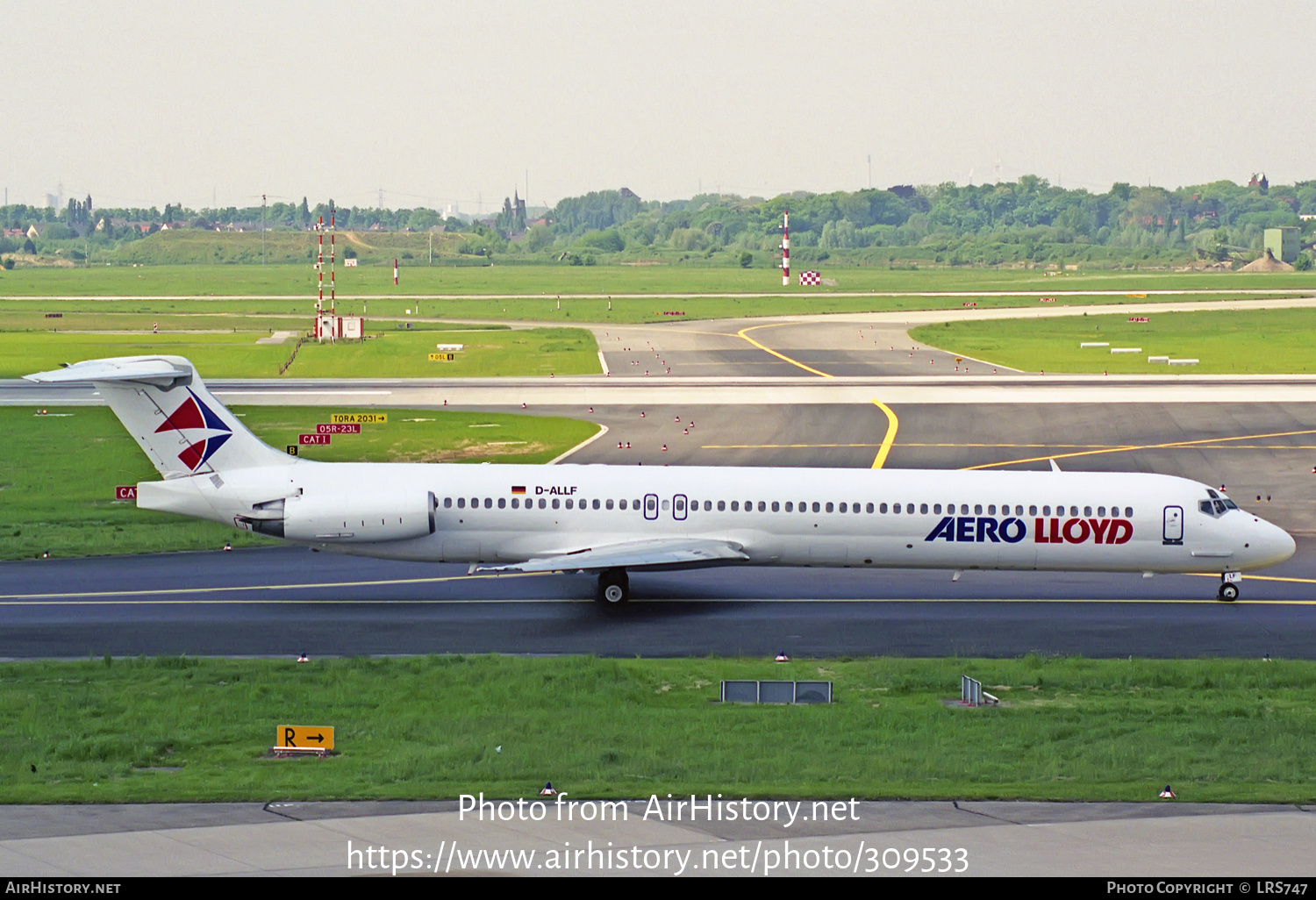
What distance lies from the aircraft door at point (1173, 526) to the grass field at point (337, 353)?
5311 centimetres

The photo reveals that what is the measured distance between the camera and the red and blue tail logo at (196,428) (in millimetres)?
35125

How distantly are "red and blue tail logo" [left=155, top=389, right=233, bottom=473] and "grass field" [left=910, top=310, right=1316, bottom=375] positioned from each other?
6186 cm

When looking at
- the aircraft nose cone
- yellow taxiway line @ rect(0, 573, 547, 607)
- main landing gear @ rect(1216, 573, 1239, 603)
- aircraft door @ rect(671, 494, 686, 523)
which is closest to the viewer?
yellow taxiway line @ rect(0, 573, 547, 607)

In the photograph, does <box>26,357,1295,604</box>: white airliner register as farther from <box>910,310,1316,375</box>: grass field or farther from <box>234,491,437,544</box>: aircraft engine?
<box>910,310,1316,375</box>: grass field

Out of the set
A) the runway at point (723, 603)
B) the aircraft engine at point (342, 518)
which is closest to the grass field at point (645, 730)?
the runway at point (723, 603)

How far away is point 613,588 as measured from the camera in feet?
116

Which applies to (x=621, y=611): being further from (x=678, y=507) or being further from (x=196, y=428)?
(x=196, y=428)

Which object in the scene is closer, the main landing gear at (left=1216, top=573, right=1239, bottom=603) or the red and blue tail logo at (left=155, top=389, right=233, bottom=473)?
the red and blue tail logo at (left=155, top=389, right=233, bottom=473)

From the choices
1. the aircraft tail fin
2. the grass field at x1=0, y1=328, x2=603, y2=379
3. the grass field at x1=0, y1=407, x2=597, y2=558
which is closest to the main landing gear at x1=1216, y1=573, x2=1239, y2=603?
the aircraft tail fin

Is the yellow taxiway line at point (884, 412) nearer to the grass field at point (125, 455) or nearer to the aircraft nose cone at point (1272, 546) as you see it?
the grass field at point (125, 455)

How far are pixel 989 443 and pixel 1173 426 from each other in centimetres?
1041

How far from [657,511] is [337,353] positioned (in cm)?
6472

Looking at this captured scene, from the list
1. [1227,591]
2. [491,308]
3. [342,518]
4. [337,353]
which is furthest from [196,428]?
[491,308]

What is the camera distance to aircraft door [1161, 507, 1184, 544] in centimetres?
3591
